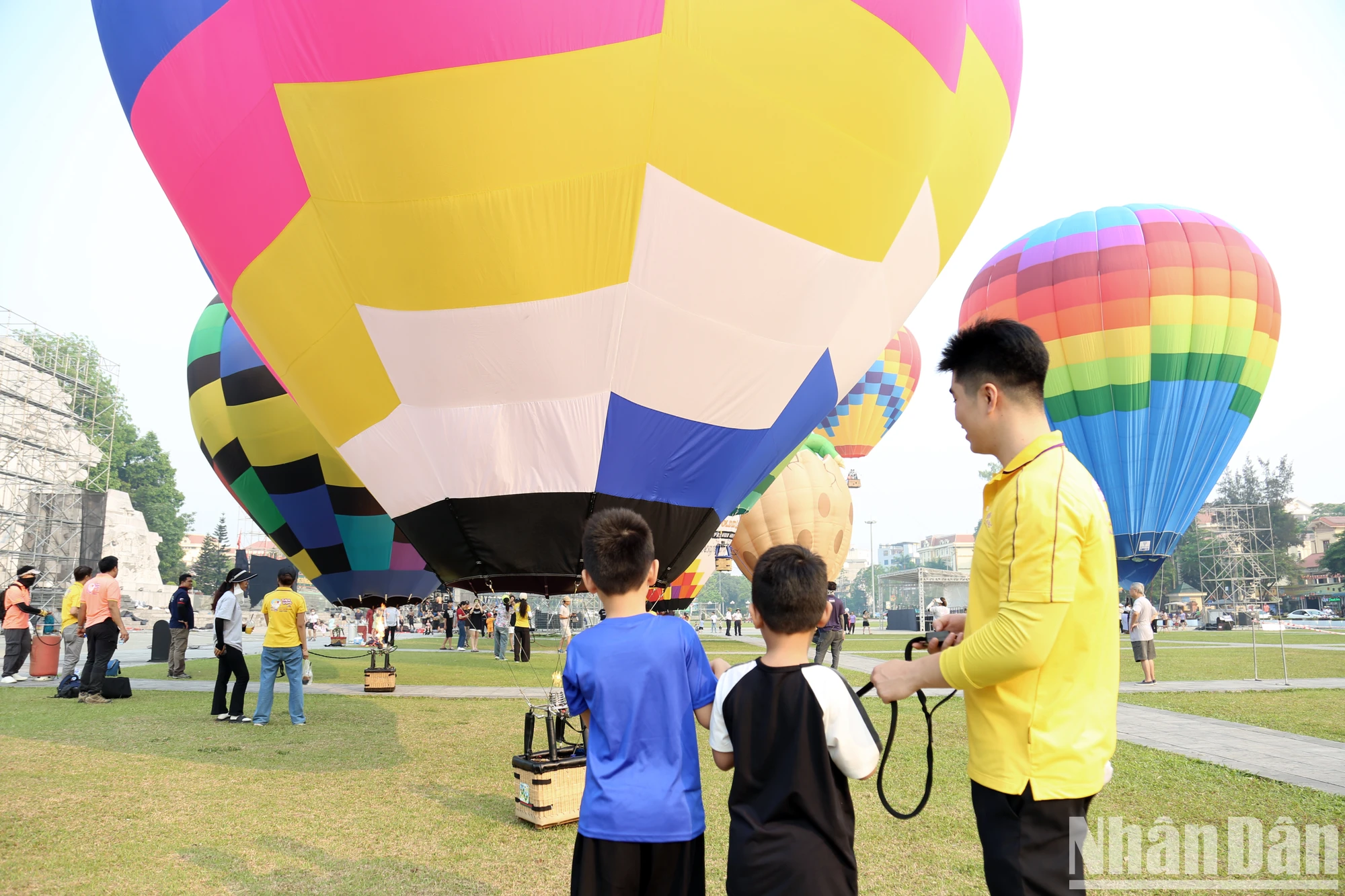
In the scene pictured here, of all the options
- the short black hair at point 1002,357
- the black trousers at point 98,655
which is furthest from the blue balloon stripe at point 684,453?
the black trousers at point 98,655

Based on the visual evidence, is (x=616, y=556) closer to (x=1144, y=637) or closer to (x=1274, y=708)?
(x=1274, y=708)

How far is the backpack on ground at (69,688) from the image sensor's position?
35.7ft

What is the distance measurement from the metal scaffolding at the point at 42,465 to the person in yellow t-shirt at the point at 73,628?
81.6 ft

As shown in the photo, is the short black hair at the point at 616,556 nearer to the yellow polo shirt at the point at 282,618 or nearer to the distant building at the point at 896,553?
the yellow polo shirt at the point at 282,618

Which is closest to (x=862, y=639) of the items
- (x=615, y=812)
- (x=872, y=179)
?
(x=872, y=179)

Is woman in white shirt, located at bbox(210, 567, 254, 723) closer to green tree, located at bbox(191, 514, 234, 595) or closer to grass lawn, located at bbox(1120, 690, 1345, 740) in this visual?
grass lawn, located at bbox(1120, 690, 1345, 740)

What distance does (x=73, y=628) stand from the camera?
11.4m

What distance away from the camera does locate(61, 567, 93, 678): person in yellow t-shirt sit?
11055mm

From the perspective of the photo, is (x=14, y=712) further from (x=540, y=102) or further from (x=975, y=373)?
(x=975, y=373)

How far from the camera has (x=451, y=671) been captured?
52.2ft

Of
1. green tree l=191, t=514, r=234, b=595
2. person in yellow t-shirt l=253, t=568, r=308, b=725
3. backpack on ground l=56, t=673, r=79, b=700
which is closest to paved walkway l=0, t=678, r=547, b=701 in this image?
backpack on ground l=56, t=673, r=79, b=700

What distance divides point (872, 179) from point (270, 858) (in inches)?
218

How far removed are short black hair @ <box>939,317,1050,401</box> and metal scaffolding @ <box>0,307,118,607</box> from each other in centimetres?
3821

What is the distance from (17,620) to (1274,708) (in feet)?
58.1
